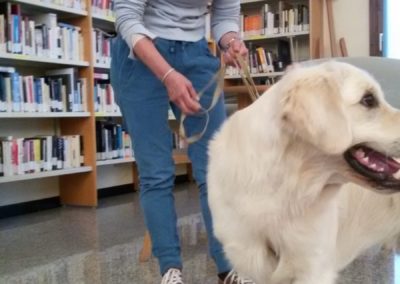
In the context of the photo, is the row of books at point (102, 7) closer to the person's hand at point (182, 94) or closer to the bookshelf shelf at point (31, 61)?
the bookshelf shelf at point (31, 61)

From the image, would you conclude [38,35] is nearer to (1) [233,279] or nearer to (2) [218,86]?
(2) [218,86]

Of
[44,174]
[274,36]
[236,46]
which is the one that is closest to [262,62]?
[274,36]

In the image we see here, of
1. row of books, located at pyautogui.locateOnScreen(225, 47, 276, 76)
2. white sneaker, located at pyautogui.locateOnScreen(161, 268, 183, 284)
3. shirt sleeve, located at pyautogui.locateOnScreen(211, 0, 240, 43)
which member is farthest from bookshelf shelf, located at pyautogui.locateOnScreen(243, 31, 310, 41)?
white sneaker, located at pyautogui.locateOnScreen(161, 268, 183, 284)

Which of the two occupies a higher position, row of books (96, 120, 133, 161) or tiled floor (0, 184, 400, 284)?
row of books (96, 120, 133, 161)

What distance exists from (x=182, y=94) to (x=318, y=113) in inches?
17.8

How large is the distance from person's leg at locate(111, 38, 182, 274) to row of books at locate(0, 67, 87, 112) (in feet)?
5.91

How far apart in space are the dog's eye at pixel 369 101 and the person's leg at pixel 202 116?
0.64m

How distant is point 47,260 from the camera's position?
227cm

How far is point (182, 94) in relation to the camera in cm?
134

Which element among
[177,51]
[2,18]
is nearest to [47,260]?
[177,51]

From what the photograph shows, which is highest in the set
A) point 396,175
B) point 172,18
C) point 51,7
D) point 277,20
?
point 277,20

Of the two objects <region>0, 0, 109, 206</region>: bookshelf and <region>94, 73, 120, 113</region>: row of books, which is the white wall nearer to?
<region>94, 73, 120, 113</region>: row of books

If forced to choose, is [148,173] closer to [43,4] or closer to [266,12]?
[43,4]

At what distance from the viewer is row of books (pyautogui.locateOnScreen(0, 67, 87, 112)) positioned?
3158 millimetres
